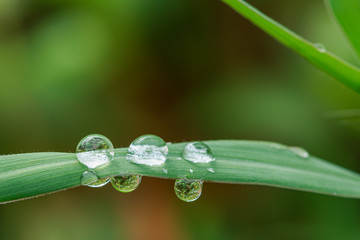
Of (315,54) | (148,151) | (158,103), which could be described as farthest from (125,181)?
(158,103)

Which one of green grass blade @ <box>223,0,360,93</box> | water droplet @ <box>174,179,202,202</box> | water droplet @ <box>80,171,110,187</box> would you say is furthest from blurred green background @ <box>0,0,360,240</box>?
water droplet @ <box>80,171,110,187</box>

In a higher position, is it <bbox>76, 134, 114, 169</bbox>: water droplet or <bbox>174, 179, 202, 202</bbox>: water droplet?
<bbox>76, 134, 114, 169</bbox>: water droplet

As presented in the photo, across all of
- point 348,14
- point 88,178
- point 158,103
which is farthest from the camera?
point 158,103

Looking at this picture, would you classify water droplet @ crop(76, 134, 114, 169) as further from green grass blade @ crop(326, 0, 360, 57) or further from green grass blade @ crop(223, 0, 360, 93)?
green grass blade @ crop(326, 0, 360, 57)

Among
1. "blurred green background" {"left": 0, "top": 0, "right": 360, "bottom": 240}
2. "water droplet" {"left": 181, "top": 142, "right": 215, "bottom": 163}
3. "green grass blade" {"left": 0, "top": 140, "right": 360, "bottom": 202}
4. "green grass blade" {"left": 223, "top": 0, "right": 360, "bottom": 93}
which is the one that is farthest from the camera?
"blurred green background" {"left": 0, "top": 0, "right": 360, "bottom": 240}

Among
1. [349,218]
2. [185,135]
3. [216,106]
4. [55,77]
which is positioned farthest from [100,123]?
[349,218]

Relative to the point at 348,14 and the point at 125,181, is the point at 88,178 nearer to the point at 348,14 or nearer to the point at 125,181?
the point at 125,181

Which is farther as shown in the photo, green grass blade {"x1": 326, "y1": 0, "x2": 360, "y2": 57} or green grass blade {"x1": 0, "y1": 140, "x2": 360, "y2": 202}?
green grass blade {"x1": 326, "y1": 0, "x2": 360, "y2": 57}

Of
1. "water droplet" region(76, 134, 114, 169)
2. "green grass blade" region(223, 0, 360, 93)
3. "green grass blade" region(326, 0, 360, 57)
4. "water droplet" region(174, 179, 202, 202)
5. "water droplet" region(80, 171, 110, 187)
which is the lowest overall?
"water droplet" region(174, 179, 202, 202)

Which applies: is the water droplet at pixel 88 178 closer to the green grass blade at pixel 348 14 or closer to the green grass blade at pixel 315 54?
the green grass blade at pixel 315 54
